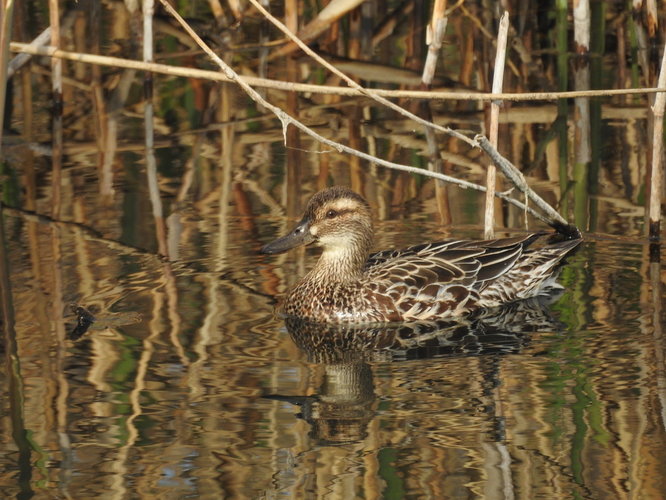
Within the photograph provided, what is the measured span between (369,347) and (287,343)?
416 millimetres

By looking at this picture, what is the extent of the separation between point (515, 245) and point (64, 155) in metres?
4.14

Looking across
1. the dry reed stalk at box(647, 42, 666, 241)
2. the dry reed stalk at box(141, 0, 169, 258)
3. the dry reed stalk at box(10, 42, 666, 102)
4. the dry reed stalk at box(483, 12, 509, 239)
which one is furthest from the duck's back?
the dry reed stalk at box(141, 0, 169, 258)

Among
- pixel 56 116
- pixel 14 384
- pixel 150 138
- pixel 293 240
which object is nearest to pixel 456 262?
Answer: pixel 293 240

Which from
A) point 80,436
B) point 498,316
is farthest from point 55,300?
point 498,316

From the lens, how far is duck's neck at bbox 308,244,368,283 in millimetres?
7652

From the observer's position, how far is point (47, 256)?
7.95m

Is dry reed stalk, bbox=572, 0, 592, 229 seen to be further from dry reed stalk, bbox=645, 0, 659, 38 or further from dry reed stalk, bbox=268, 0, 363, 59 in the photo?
dry reed stalk, bbox=268, 0, 363, 59

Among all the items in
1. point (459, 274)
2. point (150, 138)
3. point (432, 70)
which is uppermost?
point (432, 70)

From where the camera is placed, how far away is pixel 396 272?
7551mm

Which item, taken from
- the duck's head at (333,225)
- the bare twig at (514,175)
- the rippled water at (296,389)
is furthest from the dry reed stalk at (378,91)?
the rippled water at (296,389)

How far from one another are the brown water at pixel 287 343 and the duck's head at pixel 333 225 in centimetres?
36

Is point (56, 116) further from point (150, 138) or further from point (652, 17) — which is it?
point (652, 17)

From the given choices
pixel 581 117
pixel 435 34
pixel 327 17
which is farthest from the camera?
pixel 327 17

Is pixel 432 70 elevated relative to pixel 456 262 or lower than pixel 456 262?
elevated
